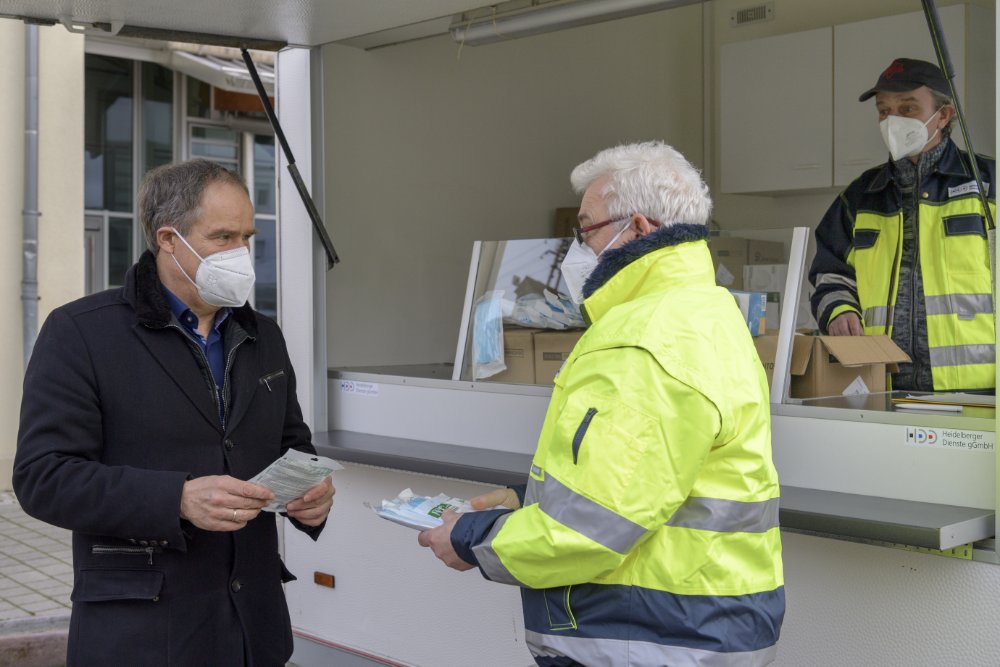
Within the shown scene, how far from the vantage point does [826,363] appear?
3.53m

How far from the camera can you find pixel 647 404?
6.48 feet

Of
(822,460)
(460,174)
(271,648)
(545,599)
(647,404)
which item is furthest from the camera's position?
(460,174)

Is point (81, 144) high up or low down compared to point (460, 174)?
up

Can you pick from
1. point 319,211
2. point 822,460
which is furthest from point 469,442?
point 822,460

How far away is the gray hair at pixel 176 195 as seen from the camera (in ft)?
9.27

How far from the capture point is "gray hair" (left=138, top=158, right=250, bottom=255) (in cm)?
282

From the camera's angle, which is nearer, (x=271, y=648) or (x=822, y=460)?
(x=271, y=648)

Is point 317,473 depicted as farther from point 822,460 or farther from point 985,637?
point 985,637

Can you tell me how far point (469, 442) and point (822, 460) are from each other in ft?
5.17

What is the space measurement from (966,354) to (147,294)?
259 cm

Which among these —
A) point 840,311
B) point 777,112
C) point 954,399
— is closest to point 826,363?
point 954,399

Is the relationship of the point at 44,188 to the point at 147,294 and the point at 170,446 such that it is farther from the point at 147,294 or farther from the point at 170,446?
the point at 170,446

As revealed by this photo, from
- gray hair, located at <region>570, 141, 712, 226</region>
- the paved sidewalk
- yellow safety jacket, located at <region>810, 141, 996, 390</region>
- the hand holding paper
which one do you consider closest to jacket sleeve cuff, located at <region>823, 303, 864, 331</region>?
yellow safety jacket, located at <region>810, 141, 996, 390</region>

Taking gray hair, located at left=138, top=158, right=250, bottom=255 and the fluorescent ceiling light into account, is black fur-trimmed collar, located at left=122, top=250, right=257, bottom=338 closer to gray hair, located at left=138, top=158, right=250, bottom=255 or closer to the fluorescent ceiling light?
gray hair, located at left=138, top=158, right=250, bottom=255
